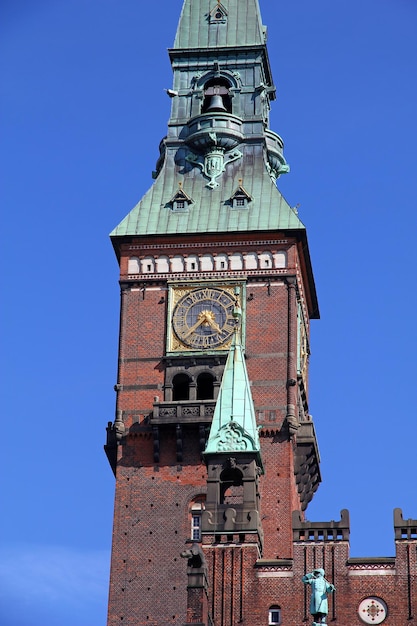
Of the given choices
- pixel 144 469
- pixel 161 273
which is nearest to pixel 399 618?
pixel 144 469

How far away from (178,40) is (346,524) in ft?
90.1

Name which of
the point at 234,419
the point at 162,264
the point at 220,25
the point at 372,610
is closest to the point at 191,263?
the point at 162,264

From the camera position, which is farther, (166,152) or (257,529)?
(166,152)

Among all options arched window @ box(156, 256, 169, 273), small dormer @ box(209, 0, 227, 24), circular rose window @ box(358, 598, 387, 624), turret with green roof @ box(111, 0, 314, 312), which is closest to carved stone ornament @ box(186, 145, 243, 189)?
turret with green roof @ box(111, 0, 314, 312)

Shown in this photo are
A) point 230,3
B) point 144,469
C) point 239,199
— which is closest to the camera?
point 144,469

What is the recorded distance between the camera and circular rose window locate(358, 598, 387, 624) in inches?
2437

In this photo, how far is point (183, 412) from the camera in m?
75.5

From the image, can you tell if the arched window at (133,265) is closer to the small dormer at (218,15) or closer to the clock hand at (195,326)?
the clock hand at (195,326)

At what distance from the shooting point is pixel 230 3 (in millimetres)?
85750

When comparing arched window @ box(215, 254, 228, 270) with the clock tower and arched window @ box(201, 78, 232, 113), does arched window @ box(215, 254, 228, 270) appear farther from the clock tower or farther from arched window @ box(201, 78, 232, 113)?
arched window @ box(201, 78, 232, 113)

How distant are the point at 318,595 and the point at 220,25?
3212 centimetres

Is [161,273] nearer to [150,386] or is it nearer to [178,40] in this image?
[150,386]

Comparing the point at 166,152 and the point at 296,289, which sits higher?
the point at 166,152

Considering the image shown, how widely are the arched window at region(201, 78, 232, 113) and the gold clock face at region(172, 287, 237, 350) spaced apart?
8372mm
